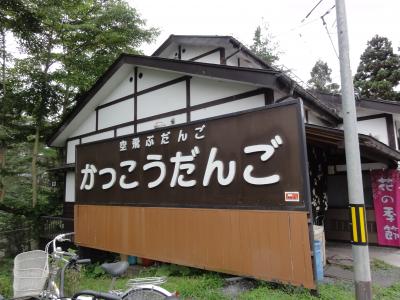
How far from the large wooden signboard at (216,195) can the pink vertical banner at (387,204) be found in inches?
208

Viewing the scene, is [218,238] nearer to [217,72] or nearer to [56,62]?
[217,72]

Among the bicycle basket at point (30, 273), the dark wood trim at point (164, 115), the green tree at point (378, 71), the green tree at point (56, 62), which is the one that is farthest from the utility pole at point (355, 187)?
the green tree at point (378, 71)

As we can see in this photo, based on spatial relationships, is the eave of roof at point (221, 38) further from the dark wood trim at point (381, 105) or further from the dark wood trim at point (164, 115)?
the dark wood trim at point (381, 105)

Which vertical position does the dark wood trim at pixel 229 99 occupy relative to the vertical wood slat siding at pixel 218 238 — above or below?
above

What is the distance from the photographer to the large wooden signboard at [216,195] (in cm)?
477

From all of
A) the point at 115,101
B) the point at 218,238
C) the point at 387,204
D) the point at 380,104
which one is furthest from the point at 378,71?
the point at 218,238

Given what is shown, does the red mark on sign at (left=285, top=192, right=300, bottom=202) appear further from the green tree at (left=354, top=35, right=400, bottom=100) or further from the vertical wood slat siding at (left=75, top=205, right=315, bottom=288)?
the green tree at (left=354, top=35, right=400, bottom=100)

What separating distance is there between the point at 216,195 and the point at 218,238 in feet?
2.54

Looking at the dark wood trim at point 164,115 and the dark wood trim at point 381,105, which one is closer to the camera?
the dark wood trim at point 164,115

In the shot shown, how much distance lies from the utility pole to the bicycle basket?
472cm

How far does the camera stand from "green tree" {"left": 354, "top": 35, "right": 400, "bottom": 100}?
64.0 feet

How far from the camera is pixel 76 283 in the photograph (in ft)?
17.4

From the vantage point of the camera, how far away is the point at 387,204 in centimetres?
858

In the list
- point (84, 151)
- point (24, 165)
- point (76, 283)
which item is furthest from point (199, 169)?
point (24, 165)
